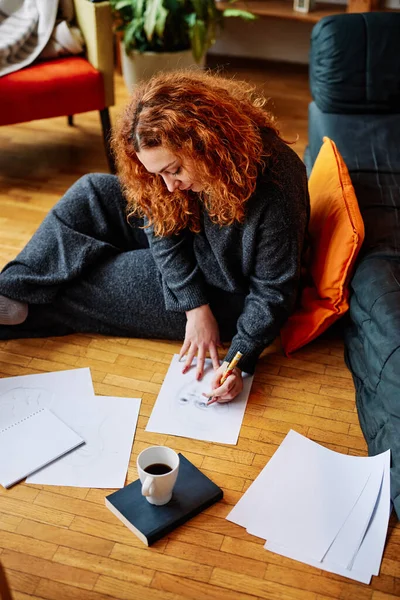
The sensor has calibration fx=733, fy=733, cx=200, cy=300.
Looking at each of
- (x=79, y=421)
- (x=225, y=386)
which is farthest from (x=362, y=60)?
(x=79, y=421)

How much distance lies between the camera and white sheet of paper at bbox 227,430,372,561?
152 cm

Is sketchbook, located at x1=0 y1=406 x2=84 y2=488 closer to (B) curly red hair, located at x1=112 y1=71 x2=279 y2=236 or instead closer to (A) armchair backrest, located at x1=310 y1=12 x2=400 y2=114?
(B) curly red hair, located at x1=112 y1=71 x2=279 y2=236

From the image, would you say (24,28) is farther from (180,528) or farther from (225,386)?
(180,528)

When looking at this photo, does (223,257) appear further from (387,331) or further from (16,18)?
(16,18)

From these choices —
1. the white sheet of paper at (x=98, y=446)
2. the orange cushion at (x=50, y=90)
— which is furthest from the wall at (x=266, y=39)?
the white sheet of paper at (x=98, y=446)

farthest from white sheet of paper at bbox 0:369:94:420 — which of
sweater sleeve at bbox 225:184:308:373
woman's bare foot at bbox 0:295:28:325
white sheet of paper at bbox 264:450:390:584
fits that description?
white sheet of paper at bbox 264:450:390:584

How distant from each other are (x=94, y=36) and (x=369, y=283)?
1571 millimetres

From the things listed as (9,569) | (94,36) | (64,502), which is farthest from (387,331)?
(94,36)

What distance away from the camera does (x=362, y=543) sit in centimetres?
151

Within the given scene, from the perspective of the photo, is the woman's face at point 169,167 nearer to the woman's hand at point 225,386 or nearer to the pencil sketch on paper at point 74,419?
the woman's hand at point 225,386

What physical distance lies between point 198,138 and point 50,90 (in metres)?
1.35

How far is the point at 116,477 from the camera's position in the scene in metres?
1.65

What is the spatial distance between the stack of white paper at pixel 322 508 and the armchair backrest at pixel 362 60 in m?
1.34

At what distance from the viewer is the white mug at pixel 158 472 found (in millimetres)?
1470
